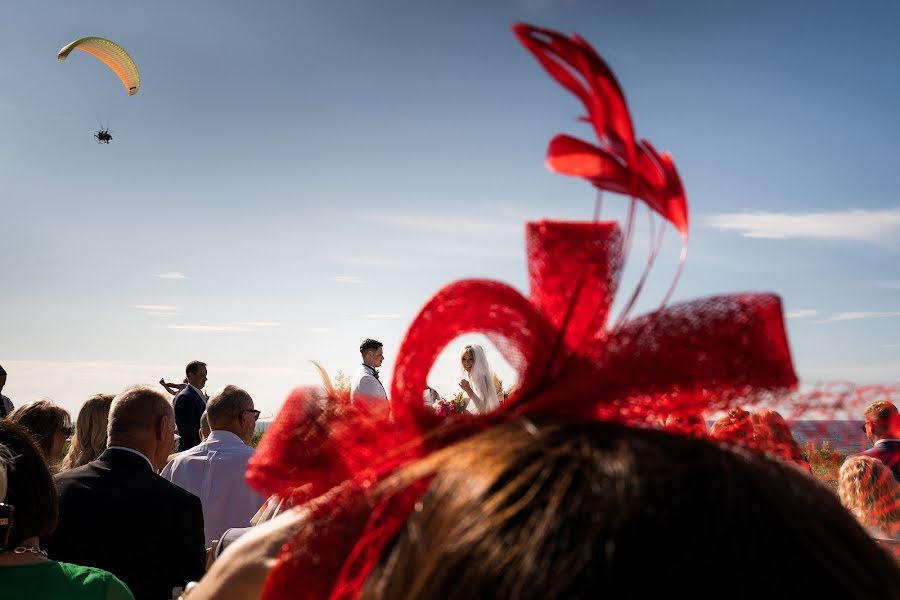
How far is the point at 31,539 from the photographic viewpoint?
2680 mm

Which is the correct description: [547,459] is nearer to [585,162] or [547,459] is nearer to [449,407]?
[585,162]

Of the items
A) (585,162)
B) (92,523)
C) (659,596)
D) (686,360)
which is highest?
(585,162)

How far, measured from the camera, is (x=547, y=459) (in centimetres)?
52

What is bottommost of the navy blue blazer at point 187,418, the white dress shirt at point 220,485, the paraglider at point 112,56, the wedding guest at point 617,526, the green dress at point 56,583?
the navy blue blazer at point 187,418

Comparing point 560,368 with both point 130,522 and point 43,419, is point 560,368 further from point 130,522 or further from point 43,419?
point 43,419

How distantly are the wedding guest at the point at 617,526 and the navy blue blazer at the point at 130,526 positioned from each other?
354 cm

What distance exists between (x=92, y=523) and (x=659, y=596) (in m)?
3.79

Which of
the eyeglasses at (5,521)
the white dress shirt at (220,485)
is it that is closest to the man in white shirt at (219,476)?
the white dress shirt at (220,485)

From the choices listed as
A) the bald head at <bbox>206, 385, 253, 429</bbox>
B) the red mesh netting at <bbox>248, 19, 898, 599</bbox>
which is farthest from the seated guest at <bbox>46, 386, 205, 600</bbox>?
the red mesh netting at <bbox>248, 19, 898, 599</bbox>

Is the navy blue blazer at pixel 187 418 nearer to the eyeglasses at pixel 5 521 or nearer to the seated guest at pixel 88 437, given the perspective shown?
the seated guest at pixel 88 437

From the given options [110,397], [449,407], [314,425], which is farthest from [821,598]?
[449,407]

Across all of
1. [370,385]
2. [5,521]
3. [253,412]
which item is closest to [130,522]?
[5,521]

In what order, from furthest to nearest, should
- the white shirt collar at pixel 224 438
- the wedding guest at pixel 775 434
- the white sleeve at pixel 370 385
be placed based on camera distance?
the white sleeve at pixel 370 385, the white shirt collar at pixel 224 438, the wedding guest at pixel 775 434

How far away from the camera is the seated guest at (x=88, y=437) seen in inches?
199
